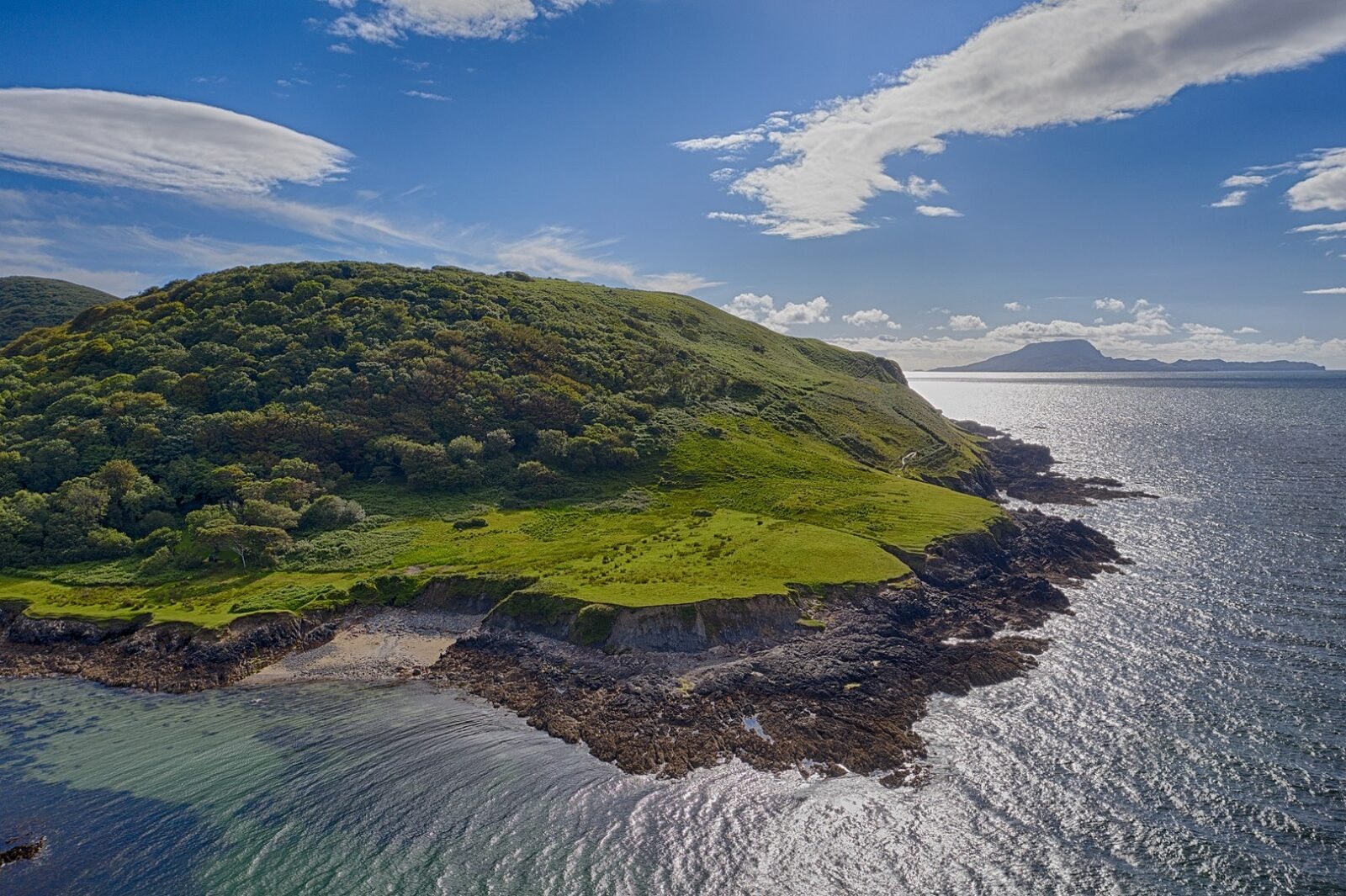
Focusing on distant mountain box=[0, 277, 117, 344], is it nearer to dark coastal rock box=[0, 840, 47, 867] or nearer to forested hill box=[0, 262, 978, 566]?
forested hill box=[0, 262, 978, 566]

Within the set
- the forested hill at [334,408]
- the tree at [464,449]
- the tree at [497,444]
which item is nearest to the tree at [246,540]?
the forested hill at [334,408]

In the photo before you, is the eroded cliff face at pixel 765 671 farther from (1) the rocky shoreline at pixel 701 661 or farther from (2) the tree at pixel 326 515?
(2) the tree at pixel 326 515

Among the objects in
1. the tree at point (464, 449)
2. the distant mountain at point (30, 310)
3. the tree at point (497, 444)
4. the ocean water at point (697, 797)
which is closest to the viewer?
the ocean water at point (697, 797)

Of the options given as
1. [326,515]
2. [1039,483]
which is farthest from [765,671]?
[1039,483]

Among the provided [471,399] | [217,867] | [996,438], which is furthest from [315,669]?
[996,438]

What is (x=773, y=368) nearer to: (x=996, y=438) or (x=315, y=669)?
(x=996, y=438)

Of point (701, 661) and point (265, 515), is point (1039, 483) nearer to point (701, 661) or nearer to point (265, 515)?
point (701, 661)
